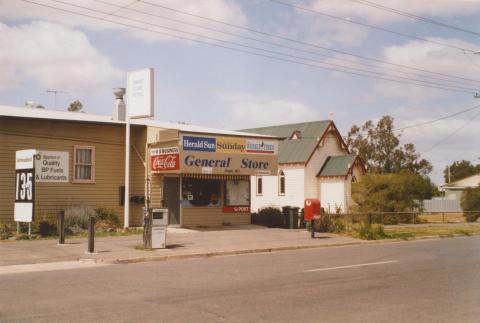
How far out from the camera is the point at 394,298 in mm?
10117

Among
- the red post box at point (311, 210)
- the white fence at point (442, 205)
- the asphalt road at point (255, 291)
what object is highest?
the white fence at point (442, 205)

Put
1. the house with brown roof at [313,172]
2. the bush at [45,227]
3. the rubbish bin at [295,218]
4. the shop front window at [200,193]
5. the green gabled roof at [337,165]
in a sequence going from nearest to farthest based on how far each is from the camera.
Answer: the bush at [45,227] < the shop front window at [200,193] < the rubbish bin at [295,218] < the green gabled roof at [337,165] < the house with brown roof at [313,172]

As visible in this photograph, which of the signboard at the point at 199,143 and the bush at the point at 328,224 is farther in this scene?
the bush at the point at 328,224

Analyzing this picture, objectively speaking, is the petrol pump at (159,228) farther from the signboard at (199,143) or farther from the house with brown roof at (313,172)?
the house with brown roof at (313,172)

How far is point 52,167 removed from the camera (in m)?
24.8

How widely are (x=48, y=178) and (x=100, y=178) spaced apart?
2.38 meters

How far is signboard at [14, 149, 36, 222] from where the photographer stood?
19.8m

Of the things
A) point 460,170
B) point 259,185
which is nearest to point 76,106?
point 259,185

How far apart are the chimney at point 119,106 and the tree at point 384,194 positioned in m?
18.2

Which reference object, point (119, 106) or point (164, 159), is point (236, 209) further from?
point (119, 106)

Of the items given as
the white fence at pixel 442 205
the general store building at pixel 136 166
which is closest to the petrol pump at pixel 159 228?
the general store building at pixel 136 166

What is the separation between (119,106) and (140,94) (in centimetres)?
357

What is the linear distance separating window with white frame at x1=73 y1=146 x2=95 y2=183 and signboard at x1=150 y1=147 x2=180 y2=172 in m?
2.67

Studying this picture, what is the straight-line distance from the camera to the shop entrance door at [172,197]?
26625 millimetres
